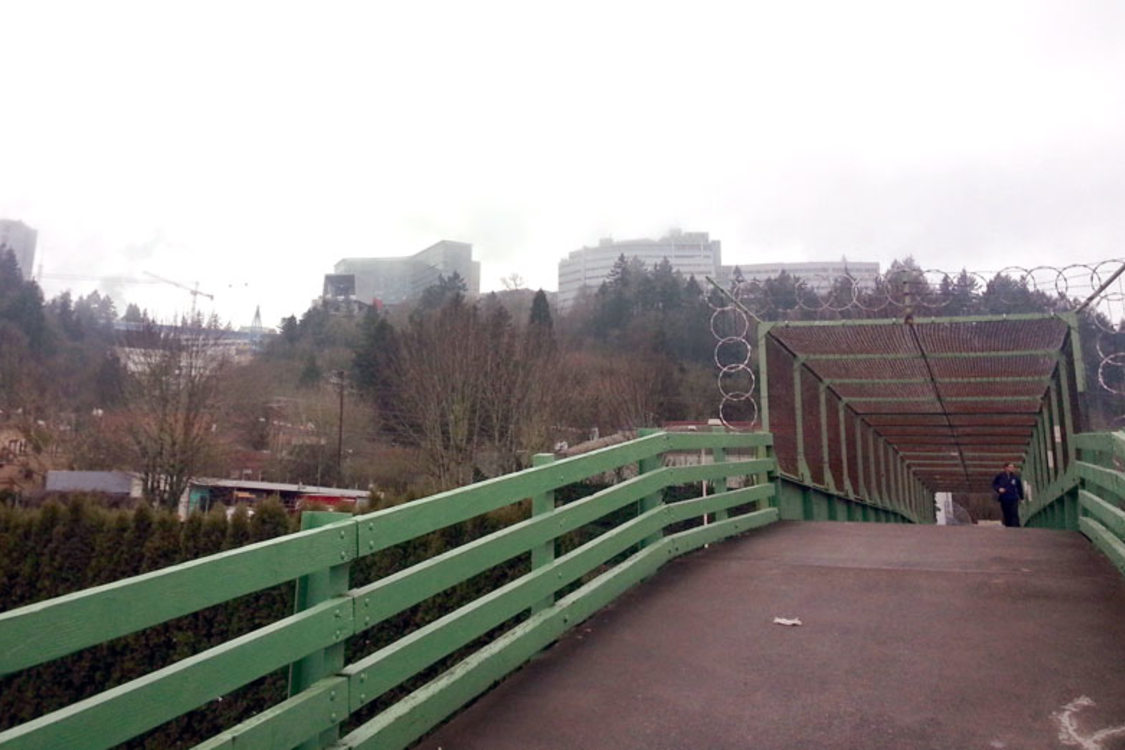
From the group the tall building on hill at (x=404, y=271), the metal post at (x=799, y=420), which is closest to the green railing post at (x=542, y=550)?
the metal post at (x=799, y=420)

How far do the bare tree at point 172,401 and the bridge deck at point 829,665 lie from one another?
31.0 metres

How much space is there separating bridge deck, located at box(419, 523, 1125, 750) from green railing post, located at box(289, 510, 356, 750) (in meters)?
0.64

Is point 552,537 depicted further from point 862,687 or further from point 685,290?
point 685,290

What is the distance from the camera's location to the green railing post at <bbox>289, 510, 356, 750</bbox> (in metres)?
2.69

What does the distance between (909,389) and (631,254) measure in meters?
73.8

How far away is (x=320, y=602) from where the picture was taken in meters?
2.79

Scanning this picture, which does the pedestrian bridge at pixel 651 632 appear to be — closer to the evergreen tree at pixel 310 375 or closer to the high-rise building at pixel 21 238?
the evergreen tree at pixel 310 375

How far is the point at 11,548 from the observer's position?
14539 mm

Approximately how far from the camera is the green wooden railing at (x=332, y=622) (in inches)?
74.7

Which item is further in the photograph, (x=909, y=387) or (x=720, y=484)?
(x=909, y=387)

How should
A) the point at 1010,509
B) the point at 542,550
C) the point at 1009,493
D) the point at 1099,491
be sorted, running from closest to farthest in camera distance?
the point at 542,550 → the point at 1099,491 → the point at 1009,493 → the point at 1010,509

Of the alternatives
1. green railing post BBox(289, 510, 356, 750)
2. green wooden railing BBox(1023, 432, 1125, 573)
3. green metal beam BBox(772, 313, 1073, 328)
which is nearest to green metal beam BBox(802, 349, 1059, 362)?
green metal beam BBox(772, 313, 1073, 328)

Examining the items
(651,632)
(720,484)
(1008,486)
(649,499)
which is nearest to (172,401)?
(1008,486)

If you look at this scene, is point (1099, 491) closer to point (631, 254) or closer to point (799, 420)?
point (799, 420)
